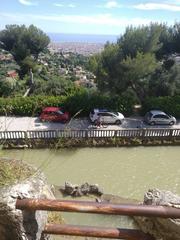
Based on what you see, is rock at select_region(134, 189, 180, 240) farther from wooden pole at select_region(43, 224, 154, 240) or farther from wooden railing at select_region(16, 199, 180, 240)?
wooden railing at select_region(16, 199, 180, 240)

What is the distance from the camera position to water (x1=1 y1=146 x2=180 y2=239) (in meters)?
11.7

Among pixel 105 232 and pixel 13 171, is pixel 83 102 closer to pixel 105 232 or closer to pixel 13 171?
pixel 13 171

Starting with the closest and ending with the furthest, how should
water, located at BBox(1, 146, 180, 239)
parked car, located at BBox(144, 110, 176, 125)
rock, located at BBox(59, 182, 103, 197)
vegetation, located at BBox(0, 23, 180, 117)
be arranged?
rock, located at BBox(59, 182, 103, 197)
water, located at BBox(1, 146, 180, 239)
parked car, located at BBox(144, 110, 176, 125)
vegetation, located at BBox(0, 23, 180, 117)

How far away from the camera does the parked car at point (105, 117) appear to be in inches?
638

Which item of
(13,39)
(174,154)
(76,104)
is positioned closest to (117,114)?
(76,104)

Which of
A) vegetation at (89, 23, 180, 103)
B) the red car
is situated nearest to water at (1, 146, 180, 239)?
the red car

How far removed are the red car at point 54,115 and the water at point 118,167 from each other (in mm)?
2776

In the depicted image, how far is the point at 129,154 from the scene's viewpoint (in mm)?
13992

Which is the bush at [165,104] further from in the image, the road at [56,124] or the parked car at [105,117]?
the parked car at [105,117]

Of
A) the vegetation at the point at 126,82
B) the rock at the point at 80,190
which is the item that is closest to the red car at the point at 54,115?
the vegetation at the point at 126,82

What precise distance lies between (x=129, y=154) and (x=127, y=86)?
6466 mm

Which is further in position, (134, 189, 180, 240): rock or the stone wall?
(134, 189, 180, 240): rock

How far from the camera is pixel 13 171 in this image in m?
2.54

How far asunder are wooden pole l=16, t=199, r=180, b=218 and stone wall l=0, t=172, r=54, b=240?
12 cm
